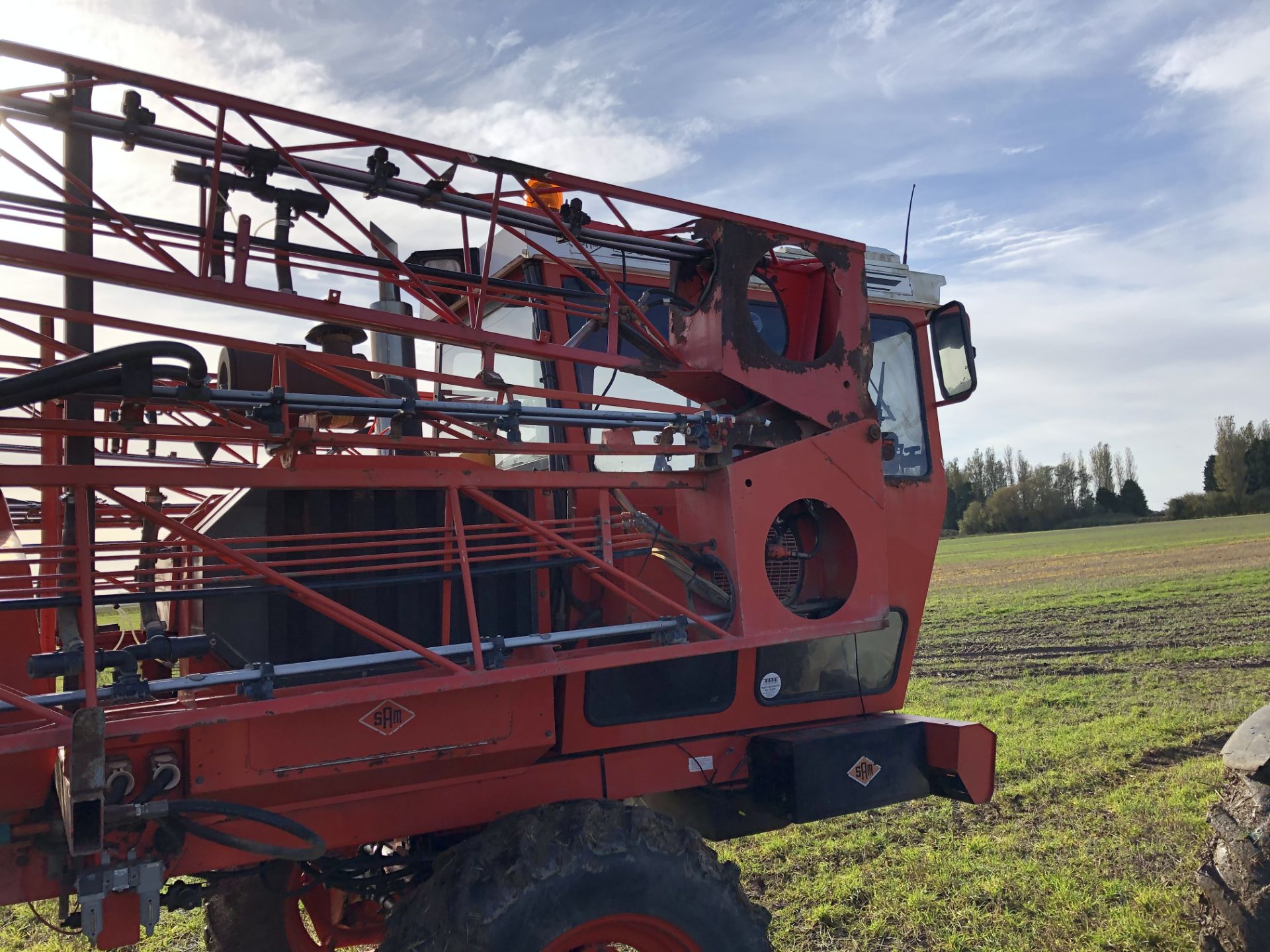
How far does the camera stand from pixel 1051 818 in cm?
566

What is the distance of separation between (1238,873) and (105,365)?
4433 millimetres

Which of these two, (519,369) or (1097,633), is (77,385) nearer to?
(519,369)

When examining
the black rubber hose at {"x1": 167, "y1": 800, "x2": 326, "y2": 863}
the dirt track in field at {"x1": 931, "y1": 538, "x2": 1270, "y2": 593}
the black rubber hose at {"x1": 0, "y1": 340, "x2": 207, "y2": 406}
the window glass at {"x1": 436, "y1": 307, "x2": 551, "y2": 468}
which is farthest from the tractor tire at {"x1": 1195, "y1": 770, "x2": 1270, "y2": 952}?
the dirt track in field at {"x1": 931, "y1": 538, "x2": 1270, "y2": 593}

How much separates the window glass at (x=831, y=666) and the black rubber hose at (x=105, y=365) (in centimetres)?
240

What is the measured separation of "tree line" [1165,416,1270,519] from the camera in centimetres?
6006

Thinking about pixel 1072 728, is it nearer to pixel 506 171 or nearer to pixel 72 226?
pixel 506 171

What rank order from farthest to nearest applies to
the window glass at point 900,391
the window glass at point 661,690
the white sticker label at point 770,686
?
1. the window glass at point 900,391
2. the white sticker label at point 770,686
3. the window glass at point 661,690

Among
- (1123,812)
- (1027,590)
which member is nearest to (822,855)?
(1123,812)

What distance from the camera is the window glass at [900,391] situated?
15.1 ft

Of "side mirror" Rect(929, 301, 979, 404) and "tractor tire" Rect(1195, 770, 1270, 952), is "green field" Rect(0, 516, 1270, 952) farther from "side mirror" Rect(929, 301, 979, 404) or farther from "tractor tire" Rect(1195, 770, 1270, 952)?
"side mirror" Rect(929, 301, 979, 404)

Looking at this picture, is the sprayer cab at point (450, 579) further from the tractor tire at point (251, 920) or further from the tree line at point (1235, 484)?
the tree line at point (1235, 484)

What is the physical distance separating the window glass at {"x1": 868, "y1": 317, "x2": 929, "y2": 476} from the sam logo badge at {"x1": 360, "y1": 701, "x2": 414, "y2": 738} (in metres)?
2.63

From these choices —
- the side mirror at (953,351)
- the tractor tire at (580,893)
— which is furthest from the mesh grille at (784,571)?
the side mirror at (953,351)

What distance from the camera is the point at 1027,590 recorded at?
65.3 ft
